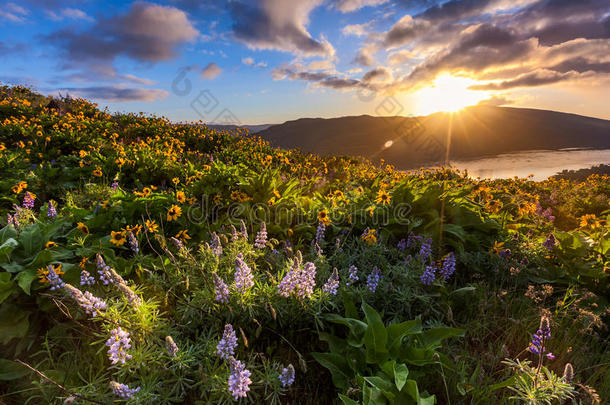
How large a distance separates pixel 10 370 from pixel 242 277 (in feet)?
5.67

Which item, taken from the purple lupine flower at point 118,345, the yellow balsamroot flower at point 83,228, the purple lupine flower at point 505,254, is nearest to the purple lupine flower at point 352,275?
the purple lupine flower at point 118,345

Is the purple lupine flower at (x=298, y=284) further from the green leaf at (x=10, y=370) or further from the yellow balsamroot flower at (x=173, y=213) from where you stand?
the green leaf at (x=10, y=370)

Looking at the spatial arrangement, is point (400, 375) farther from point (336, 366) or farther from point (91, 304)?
point (91, 304)

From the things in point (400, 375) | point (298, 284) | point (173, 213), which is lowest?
point (400, 375)

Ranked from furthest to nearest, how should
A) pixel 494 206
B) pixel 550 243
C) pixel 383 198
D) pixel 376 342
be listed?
1. pixel 494 206
2. pixel 383 198
3. pixel 550 243
4. pixel 376 342

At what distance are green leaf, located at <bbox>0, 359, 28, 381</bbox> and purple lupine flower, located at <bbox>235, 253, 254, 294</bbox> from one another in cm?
158

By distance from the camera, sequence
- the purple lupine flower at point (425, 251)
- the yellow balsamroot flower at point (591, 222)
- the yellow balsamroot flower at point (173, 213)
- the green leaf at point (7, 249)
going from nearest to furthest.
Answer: the green leaf at point (7, 249)
the purple lupine flower at point (425, 251)
the yellow balsamroot flower at point (173, 213)
the yellow balsamroot flower at point (591, 222)

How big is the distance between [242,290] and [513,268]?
2707 mm

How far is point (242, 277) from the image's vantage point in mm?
2082

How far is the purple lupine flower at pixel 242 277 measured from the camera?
6.75 ft

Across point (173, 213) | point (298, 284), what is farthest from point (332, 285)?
point (173, 213)

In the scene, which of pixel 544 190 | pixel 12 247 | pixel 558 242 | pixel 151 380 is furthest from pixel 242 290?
pixel 544 190

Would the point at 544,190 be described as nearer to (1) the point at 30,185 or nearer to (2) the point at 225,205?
(2) the point at 225,205

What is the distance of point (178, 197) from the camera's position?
3775 millimetres
